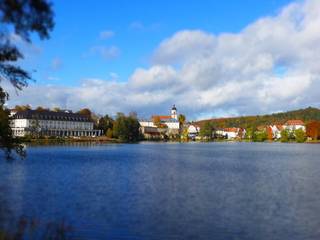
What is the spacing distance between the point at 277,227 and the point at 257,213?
2711 millimetres

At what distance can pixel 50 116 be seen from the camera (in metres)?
156

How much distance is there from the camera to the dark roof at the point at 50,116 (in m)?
149

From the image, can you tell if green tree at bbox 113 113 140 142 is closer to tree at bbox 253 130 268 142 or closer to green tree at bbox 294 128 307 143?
tree at bbox 253 130 268 142

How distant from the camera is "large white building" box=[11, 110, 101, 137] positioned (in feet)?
481

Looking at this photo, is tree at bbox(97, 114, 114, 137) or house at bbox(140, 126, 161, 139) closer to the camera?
tree at bbox(97, 114, 114, 137)

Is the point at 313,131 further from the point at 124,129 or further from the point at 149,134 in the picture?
the point at 124,129

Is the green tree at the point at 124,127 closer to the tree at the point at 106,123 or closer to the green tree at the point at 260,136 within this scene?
the tree at the point at 106,123

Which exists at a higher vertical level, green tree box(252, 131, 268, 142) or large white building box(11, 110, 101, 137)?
large white building box(11, 110, 101, 137)

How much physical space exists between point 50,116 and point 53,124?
311 cm

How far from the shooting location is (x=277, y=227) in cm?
1786

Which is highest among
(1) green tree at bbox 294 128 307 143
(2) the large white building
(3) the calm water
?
(2) the large white building

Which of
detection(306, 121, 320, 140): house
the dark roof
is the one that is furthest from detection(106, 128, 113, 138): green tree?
detection(306, 121, 320, 140): house

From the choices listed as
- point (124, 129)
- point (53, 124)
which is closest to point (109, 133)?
point (124, 129)

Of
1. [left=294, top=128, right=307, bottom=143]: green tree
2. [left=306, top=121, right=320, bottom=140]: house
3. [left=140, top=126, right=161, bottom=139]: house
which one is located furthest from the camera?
[left=140, top=126, right=161, bottom=139]: house
